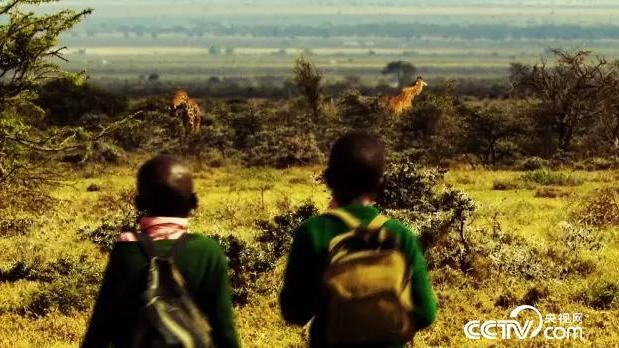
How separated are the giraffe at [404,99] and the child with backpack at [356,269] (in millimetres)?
28103

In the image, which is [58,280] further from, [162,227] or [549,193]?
[549,193]

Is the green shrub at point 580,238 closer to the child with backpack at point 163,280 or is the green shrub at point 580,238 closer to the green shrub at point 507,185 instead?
the green shrub at point 507,185

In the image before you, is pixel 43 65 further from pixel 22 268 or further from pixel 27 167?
pixel 22 268

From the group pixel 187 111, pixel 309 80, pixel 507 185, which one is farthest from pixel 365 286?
pixel 309 80

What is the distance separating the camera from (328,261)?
3879 mm

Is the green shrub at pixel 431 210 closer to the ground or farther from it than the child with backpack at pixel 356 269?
closer to the ground

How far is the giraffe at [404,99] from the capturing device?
33.6 metres

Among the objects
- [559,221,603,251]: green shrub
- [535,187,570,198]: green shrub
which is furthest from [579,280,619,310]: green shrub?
[535,187,570,198]: green shrub

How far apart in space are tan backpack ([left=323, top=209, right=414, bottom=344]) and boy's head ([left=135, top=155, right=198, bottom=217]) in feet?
2.23

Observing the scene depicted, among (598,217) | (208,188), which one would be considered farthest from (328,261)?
(208,188)

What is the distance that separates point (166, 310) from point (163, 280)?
13cm

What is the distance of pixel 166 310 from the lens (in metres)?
3.78

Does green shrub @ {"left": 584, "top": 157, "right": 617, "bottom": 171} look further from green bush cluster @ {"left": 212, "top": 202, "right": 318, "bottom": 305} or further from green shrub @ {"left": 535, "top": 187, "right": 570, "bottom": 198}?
green bush cluster @ {"left": 212, "top": 202, "right": 318, "bottom": 305}

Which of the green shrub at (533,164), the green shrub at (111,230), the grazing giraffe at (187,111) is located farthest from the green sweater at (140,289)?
the grazing giraffe at (187,111)
